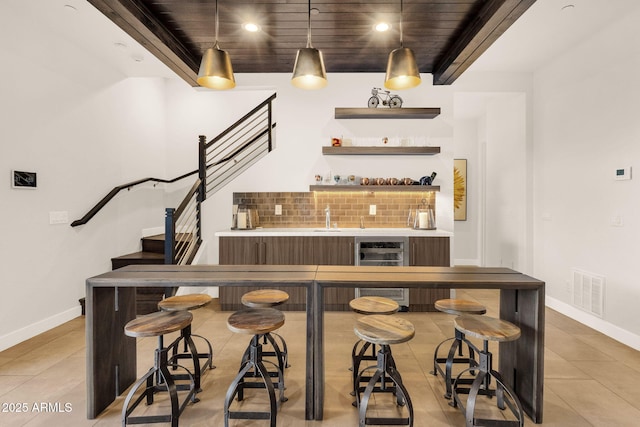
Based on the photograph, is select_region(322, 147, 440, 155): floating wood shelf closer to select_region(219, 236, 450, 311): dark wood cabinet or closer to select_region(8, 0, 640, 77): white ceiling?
select_region(219, 236, 450, 311): dark wood cabinet

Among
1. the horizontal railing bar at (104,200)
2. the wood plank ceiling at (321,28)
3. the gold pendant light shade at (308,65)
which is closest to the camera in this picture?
the gold pendant light shade at (308,65)

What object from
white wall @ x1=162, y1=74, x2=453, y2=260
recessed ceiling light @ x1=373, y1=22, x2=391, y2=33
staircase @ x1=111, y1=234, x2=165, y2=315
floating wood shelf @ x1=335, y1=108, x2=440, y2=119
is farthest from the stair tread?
recessed ceiling light @ x1=373, y1=22, x2=391, y2=33

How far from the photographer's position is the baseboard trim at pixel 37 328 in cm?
308

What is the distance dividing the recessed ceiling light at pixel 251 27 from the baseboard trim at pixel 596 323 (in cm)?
474

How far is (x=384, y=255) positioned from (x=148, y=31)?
11.4ft

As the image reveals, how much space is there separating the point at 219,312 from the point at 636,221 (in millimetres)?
4569

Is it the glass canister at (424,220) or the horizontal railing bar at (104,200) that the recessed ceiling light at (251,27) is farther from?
the glass canister at (424,220)

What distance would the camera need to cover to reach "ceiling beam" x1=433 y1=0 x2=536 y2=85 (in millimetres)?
2730

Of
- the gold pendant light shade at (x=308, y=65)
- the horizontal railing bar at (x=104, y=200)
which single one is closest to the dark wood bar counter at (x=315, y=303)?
the gold pendant light shade at (x=308, y=65)

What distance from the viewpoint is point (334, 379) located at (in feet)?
8.35

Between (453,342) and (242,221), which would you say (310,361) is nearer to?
(453,342)

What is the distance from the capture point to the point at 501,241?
552 centimetres

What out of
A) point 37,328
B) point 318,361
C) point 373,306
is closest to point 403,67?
point 373,306

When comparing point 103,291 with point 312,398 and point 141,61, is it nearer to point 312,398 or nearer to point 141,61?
point 312,398
